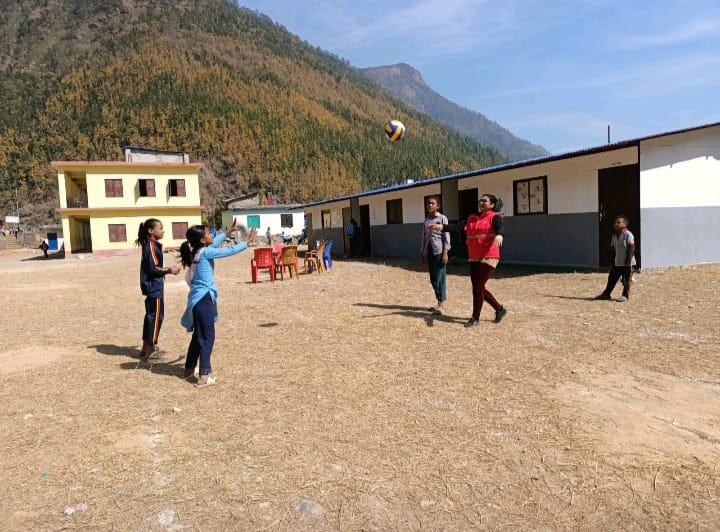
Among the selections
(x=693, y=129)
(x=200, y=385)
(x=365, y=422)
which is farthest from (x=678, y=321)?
(x=693, y=129)

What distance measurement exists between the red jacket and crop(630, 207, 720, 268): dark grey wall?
7.17 meters

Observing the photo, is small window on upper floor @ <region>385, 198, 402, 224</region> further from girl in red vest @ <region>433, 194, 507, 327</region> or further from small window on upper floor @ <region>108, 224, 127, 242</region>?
small window on upper floor @ <region>108, 224, 127, 242</region>

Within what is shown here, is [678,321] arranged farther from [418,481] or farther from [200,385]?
[200,385]

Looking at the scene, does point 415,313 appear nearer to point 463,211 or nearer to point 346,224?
point 463,211

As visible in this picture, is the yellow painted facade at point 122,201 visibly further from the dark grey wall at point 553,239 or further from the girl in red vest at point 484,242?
the girl in red vest at point 484,242

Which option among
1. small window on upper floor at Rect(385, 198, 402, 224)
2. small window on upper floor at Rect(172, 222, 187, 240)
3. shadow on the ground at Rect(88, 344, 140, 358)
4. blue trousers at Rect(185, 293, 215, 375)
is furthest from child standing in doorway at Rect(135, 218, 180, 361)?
small window on upper floor at Rect(172, 222, 187, 240)

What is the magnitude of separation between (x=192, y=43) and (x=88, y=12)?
4504cm

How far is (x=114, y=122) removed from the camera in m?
75.4

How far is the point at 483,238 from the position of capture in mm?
6301

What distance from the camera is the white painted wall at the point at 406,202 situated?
18.6m

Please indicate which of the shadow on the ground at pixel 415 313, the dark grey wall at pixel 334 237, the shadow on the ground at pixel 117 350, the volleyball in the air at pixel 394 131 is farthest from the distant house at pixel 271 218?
the shadow on the ground at pixel 117 350

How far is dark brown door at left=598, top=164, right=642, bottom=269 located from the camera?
11492 millimetres

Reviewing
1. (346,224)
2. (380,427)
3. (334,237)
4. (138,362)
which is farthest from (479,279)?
(334,237)

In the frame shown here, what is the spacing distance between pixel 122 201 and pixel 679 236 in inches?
1380
